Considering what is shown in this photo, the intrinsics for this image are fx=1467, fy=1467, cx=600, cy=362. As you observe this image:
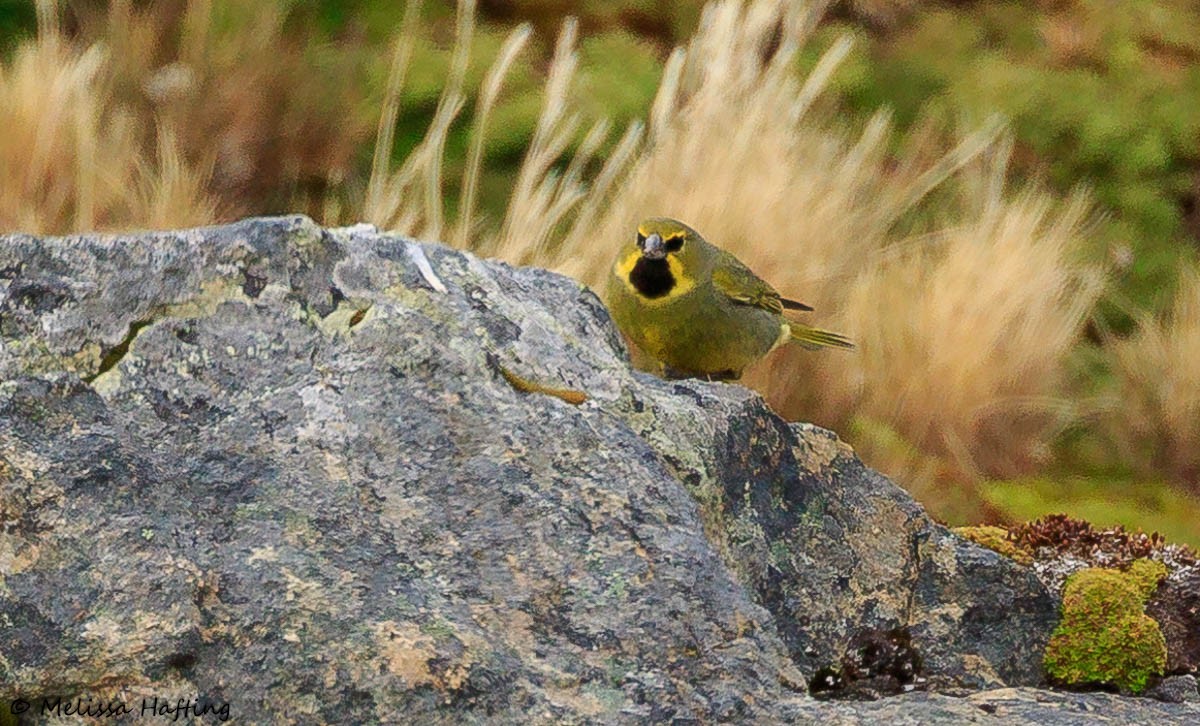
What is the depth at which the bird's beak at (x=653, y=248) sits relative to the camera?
14.3ft

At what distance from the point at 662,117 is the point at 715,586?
3.73 metres

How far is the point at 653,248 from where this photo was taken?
171 inches

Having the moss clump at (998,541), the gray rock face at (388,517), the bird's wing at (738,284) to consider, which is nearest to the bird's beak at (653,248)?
the bird's wing at (738,284)

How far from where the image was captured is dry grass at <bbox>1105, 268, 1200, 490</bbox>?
646 centimetres

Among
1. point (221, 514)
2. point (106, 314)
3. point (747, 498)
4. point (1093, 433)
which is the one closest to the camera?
point (221, 514)

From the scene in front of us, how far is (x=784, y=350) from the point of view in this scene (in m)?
6.04

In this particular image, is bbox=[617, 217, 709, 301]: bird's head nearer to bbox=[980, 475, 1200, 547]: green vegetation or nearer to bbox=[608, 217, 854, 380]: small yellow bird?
bbox=[608, 217, 854, 380]: small yellow bird

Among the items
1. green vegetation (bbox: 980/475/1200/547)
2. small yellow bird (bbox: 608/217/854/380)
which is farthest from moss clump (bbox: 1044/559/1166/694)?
green vegetation (bbox: 980/475/1200/547)

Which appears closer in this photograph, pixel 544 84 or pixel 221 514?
pixel 221 514

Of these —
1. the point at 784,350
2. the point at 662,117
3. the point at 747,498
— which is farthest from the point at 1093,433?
the point at 747,498

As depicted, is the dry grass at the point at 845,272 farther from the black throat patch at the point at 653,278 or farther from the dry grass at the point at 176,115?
the dry grass at the point at 176,115

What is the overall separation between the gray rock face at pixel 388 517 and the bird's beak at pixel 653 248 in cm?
165

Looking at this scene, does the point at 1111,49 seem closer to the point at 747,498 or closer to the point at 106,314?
the point at 747,498

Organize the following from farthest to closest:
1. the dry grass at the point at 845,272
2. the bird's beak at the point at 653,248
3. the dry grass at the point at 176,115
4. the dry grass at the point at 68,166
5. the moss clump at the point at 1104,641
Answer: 1. the dry grass at the point at 845,272
2. the dry grass at the point at 176,115
3. the dry grass at the point at 68,166
4. the bird's beak at the point at 653,248
5. the moss clump at the point at 1104,641
